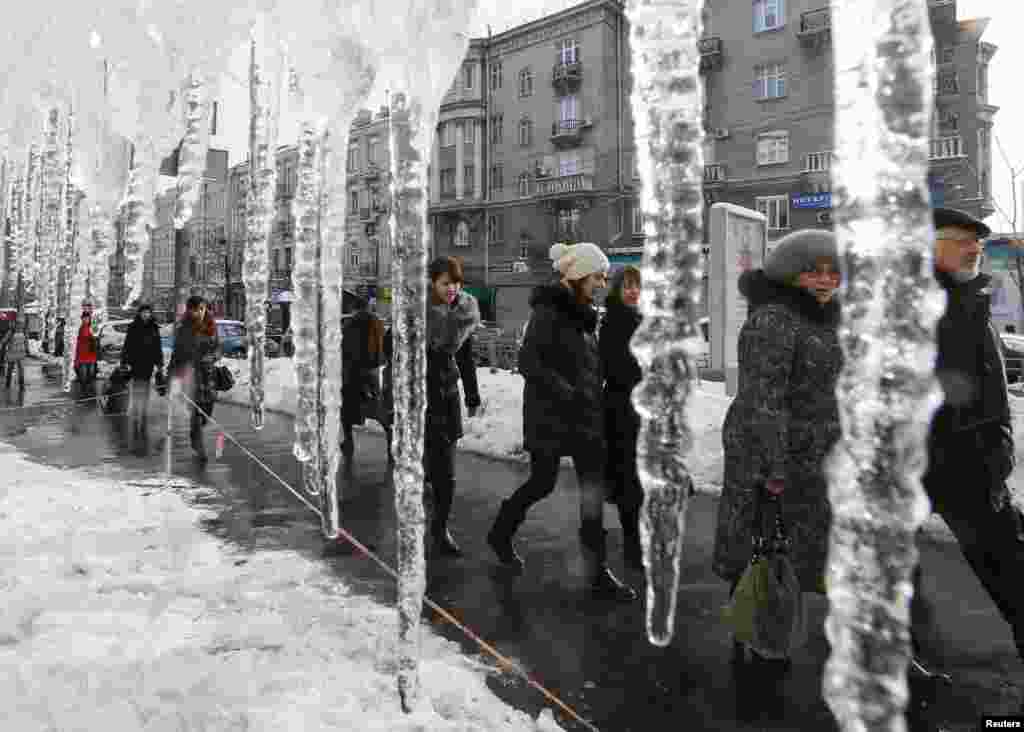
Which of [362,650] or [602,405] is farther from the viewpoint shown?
[602,405]

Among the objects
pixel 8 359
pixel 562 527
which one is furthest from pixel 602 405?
pixel 8 359

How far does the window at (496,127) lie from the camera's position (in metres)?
38.2

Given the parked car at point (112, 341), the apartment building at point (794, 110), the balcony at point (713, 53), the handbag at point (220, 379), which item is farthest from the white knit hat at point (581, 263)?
the balcony at point (713, 53)

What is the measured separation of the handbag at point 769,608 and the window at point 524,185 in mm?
35343

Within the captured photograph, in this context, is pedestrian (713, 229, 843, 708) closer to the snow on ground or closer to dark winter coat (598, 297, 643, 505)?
the snow on ground

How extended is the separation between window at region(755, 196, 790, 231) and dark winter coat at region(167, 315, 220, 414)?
2348 cm

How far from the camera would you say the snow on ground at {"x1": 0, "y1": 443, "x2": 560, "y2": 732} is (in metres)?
2.28

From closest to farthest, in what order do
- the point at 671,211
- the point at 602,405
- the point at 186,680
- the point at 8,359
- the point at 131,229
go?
the point at 671,211 < the point at 186,680 < the point at 131,229 < the point at 602,405 < the point at 8,359

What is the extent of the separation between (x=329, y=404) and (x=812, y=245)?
189 centimetres

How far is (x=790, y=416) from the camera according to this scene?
9.44ft

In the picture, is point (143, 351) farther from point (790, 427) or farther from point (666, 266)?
point (666, 266)

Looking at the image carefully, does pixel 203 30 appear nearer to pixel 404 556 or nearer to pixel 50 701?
pixel 404 556

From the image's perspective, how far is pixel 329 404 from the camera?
250cm

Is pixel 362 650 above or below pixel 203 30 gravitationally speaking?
below
